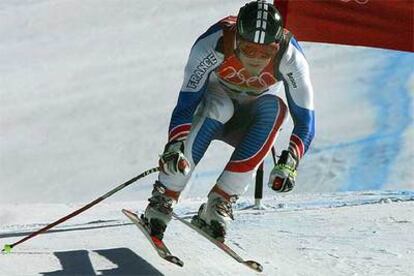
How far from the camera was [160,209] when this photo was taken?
444cm

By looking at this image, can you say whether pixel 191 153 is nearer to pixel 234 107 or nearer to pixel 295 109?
pixel 234 107

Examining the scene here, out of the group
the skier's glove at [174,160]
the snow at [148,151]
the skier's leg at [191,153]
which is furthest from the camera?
the snow at [148,151]

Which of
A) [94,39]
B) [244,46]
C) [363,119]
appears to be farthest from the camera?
[94,39]

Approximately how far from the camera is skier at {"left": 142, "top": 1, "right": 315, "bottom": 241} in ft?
13.6

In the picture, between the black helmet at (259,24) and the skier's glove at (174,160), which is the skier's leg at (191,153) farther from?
the black helmet at (259,24)

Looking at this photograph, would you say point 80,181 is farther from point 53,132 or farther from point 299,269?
point 299,269

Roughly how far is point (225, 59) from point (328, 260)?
1.29 meters

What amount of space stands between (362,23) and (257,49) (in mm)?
6114

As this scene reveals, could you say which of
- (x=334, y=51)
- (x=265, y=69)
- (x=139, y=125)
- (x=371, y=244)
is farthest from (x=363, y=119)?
(x=265, y=69)

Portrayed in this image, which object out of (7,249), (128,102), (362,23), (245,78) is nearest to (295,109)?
(245,78)

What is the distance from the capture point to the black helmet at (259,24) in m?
4.05

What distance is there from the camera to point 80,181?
8258 millimetres

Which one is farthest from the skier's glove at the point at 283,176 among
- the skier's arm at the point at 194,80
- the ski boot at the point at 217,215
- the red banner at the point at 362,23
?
the red banner at the point at 362,23

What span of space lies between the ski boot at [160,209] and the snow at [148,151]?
0.69 feet
